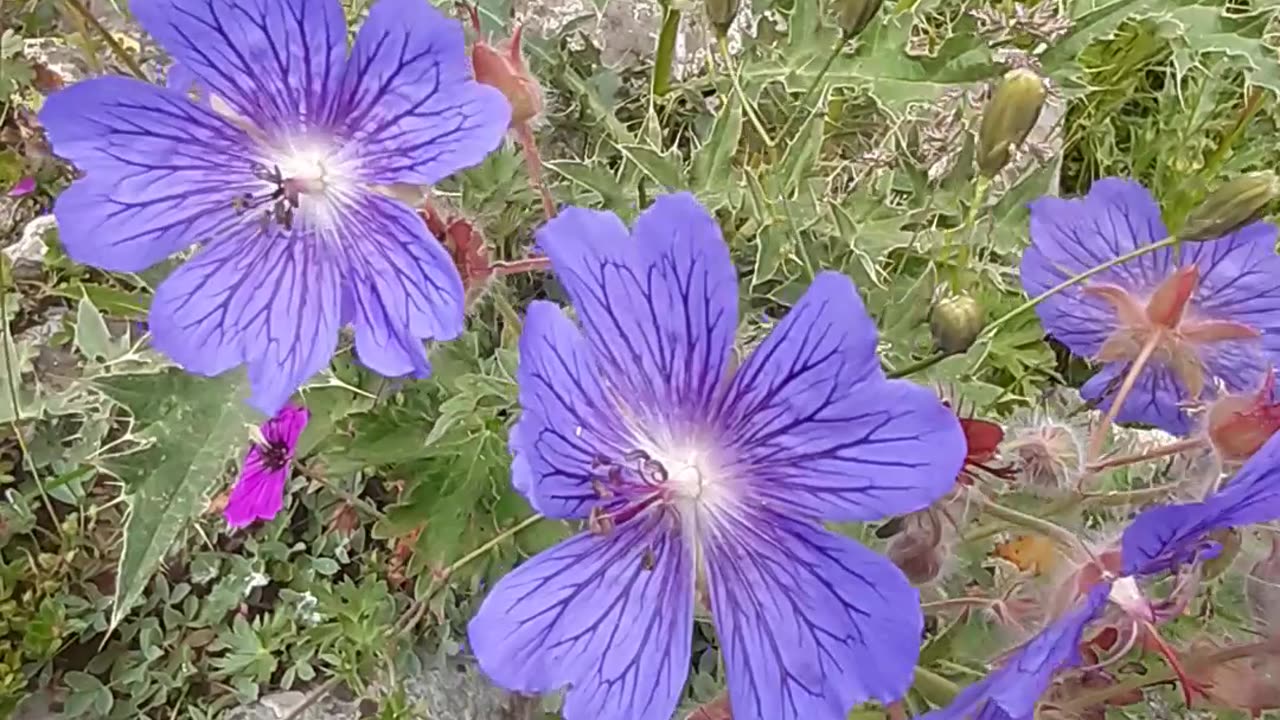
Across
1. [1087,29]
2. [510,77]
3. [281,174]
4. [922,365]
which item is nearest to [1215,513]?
[922,365]

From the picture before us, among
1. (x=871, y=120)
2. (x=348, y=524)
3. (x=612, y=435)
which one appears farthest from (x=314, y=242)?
(x=871, y=120)

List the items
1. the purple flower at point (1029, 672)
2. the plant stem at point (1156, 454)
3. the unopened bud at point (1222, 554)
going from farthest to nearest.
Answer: the plant stem at point (1156, 454)
the unopened bud at point (1222, 554)
the purple flower at point (1029, 672)

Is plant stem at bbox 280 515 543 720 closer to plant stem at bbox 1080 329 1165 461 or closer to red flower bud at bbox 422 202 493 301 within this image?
red flower bud at bbox 422 202 493 301

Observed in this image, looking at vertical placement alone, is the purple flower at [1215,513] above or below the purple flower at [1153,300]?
above

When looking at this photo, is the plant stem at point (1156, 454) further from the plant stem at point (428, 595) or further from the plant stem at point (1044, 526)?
the plant stem at point (428, 595)

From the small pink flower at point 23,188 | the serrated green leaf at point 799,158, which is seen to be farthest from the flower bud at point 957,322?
the small pink flower at point 23,188
